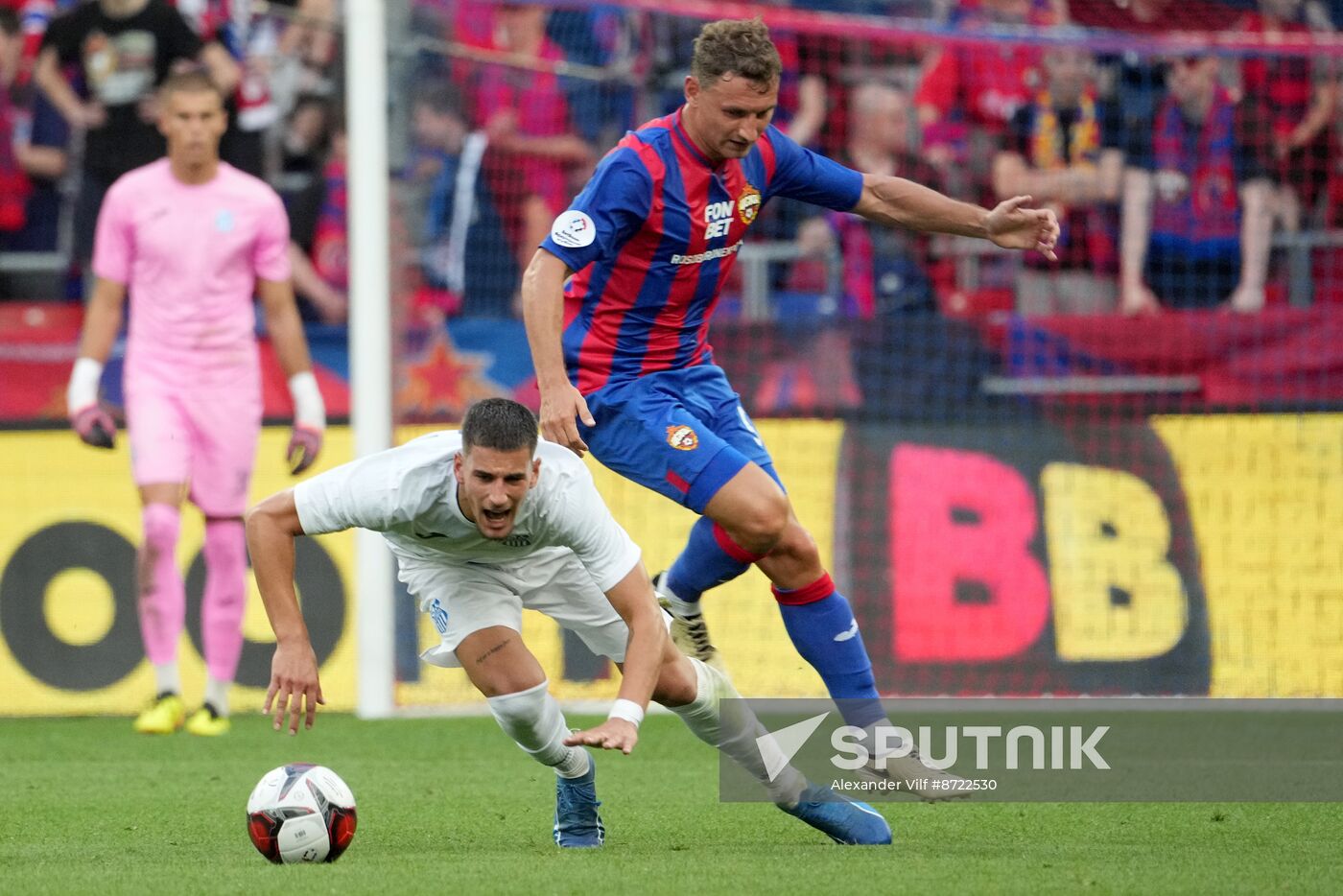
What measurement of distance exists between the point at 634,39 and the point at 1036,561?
438 centimetres

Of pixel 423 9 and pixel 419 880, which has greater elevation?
pixel 423 9

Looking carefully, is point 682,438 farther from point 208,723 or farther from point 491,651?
point 208,723

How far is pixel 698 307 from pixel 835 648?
124 centimetres

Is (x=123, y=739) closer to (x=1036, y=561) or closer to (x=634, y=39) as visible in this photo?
(x=1036, y=561)

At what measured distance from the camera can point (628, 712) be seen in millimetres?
4910

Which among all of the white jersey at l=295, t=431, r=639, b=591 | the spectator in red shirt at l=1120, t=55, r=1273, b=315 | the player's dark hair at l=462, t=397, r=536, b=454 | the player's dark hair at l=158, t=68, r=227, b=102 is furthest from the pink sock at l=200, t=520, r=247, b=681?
the spectator in red shirt at l=1120, t=55, r=1273, b=315

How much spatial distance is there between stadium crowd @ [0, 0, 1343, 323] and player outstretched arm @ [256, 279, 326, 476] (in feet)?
4.62

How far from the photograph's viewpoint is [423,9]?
10461 millimetres

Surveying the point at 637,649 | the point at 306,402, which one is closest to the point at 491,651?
the point at 637,649

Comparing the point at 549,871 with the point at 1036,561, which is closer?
the point at 549,871

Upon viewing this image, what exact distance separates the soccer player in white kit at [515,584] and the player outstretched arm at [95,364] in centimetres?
351

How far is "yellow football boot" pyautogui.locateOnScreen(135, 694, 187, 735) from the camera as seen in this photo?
8836 millimetres

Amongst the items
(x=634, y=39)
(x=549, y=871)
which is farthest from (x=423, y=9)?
(x=549, y=871)

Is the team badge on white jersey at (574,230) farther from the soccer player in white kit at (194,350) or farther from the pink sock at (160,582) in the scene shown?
the pink sock at (160,582)
